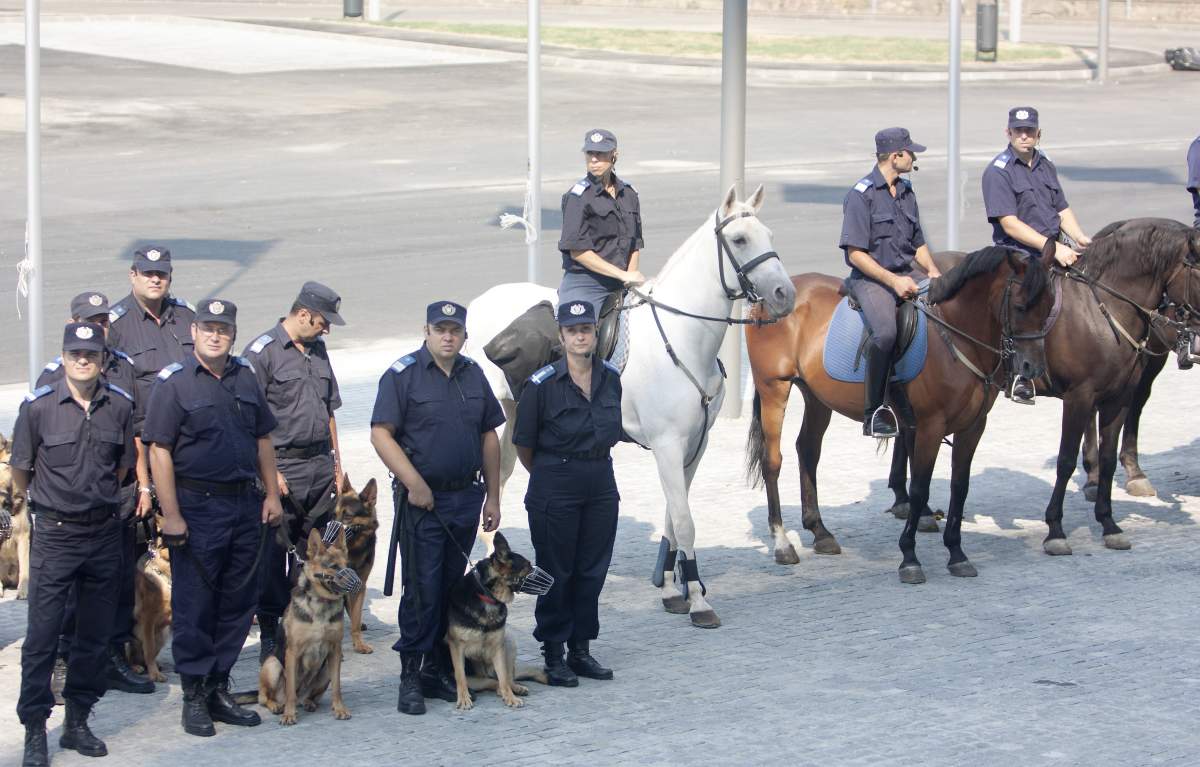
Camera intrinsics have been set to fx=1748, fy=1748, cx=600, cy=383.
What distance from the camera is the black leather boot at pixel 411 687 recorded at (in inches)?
370

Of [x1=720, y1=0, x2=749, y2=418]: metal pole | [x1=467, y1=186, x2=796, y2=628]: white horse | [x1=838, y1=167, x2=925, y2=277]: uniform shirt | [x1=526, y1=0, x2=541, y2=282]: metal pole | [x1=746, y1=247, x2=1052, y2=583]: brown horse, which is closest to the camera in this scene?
[x1=467, y1=186, x2=796, y2=628]: white horse

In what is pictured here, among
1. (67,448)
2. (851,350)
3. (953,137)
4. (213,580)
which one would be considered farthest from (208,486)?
(953,137)

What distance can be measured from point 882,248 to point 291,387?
173 inches

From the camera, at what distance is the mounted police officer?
13094 millimetres

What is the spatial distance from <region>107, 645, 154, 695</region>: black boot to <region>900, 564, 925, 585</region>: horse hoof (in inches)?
199

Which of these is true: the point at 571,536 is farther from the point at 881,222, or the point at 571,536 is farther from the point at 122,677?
the point at 881,222

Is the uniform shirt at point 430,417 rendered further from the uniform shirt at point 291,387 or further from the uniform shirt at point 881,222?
the uniform shirt at point 881,222

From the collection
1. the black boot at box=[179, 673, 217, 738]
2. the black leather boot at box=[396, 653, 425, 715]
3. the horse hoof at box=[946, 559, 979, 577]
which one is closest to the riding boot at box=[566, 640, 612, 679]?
the black leather boot at box=[396, 653, 425, 715]

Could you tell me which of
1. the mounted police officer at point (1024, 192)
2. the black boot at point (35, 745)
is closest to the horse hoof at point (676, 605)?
the mounted police officer at point (1024, 192)

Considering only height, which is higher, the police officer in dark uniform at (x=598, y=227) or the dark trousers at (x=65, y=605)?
the police officer in dark uniform at (x=598, y=227)

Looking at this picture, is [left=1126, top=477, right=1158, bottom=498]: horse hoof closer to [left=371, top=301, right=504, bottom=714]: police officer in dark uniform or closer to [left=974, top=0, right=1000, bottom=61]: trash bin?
[left=371, top=301, right=504, bottom=714]: police officer in dark uniform

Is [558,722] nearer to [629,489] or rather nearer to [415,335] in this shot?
[629,489]

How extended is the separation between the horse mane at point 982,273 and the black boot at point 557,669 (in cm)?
401

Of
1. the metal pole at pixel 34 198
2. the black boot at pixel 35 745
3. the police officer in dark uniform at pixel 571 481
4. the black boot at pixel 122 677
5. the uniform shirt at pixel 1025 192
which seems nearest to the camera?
the black boot at pixel 35 745
